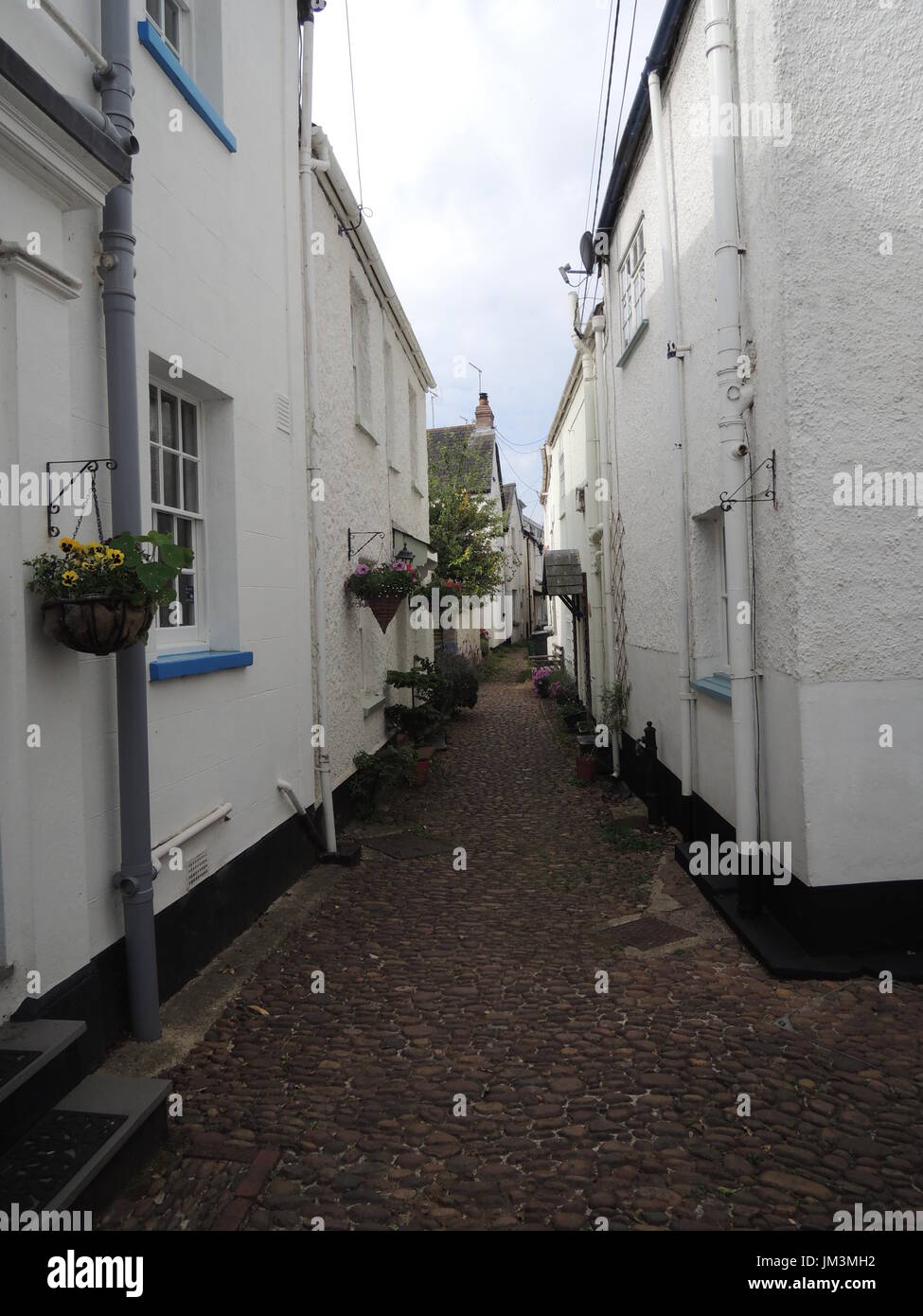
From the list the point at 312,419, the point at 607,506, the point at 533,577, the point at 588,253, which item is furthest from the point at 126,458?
the point at 533,577

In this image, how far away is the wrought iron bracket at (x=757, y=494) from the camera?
473 centimetres

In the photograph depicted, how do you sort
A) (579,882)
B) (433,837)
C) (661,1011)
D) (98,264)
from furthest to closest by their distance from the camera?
(433,837) → (579,882) → (661,1011) → (98,264)

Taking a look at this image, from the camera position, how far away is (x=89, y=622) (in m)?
3.15

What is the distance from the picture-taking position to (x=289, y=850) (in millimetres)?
6266

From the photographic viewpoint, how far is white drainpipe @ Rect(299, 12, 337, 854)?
6.84 m

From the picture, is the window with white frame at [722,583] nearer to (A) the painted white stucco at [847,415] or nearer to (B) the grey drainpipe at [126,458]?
(A) the painted white stucco at [847,415]

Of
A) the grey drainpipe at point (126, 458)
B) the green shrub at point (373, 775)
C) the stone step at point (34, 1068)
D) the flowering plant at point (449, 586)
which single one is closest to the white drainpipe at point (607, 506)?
the green shrub at point (373, 775)

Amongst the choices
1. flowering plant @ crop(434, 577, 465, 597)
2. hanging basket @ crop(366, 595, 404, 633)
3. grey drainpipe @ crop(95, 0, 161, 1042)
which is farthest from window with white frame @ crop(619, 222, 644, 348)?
flowering plant @ crop(434, 577, 465, 597)

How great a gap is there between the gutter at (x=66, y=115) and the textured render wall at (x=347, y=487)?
3780 millimetres

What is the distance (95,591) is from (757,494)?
3628mm

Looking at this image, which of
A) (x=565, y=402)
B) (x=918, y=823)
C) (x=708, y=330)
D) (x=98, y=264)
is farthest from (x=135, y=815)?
(x=565, y=402)

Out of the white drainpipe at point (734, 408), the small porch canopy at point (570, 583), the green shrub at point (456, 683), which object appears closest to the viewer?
the white drainpipe at point (734, 408)

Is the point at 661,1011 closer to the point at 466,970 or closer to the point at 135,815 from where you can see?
the point at 466,970

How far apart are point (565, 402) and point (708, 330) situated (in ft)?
34.1
